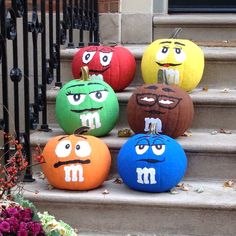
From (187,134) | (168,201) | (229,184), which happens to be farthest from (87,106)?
(229,184)

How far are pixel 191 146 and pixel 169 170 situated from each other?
373mm

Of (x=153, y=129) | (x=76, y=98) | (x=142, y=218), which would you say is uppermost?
(x=76, y=98)

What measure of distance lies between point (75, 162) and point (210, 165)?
2.82ft

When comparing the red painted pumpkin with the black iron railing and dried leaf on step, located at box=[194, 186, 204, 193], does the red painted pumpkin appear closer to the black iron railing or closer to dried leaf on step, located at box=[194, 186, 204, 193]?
the black iron railing

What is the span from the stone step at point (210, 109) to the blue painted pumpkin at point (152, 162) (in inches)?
25.2

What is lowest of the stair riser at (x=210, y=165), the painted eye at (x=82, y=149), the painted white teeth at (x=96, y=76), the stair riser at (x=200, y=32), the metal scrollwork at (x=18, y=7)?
the stair riser at (x=210, y=165)

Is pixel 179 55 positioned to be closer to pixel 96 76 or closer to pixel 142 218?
pixel 96 76

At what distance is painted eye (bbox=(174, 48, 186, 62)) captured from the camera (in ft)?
11.8

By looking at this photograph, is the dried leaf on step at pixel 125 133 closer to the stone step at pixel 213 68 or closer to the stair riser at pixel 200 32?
the stone step at pixel 213 68

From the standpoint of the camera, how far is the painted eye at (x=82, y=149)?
3086mm

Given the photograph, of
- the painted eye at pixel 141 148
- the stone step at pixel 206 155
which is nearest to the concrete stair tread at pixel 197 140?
the stone step at pixel 206 155

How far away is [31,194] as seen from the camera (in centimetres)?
312

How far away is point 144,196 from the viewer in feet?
10.1

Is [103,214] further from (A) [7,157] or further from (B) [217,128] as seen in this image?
(B) [217,128]
